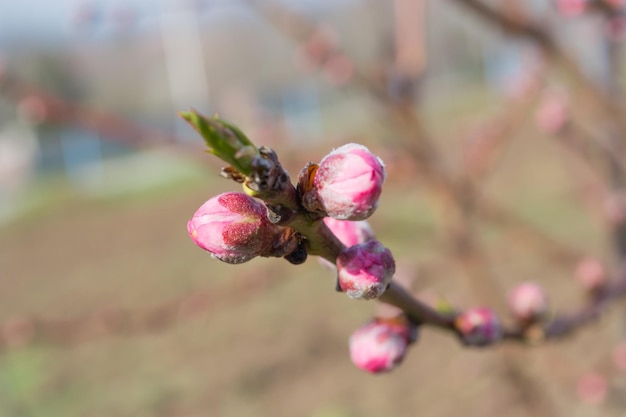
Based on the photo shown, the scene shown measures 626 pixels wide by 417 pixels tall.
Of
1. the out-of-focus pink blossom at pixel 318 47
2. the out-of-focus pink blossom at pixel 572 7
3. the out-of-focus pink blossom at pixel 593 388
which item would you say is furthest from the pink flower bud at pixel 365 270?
the out-of-focus pink blossom at pixel 593 388

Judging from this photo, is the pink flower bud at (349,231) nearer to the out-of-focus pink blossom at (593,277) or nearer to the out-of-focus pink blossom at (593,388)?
the out-of-focus pink blossom at (593,277)

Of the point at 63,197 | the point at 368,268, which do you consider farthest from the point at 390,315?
the point at 63,197

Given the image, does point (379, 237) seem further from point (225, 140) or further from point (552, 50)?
point (225, 140)

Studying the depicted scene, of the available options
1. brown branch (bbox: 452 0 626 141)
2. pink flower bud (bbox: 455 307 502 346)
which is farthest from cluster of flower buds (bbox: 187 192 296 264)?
brown branch (bbox: 452 0 626 141)

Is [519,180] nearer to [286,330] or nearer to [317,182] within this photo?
[286,330]

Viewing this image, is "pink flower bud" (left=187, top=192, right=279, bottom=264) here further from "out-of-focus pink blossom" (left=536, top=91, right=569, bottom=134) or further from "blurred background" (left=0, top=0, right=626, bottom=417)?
"out-of-focus pink blossom" (left=536, top=91, right=569, bottom=134)

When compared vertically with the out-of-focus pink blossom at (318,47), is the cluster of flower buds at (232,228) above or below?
above

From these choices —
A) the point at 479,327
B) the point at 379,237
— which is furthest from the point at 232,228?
the point at 379,237
